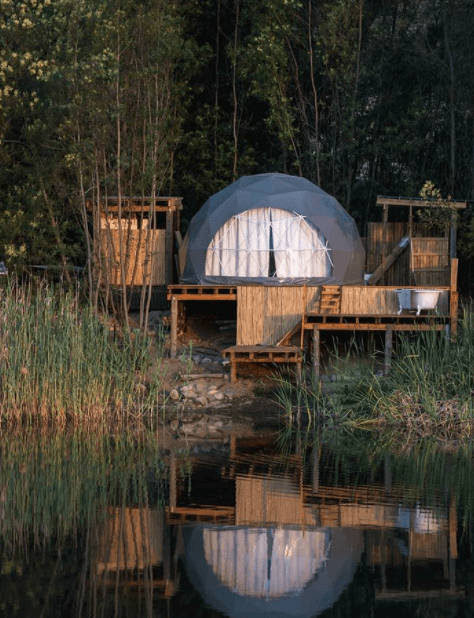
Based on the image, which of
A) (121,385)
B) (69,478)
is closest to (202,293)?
A: (121,385)

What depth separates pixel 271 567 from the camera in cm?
885

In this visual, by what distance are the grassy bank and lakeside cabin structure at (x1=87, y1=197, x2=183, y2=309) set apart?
539 cm

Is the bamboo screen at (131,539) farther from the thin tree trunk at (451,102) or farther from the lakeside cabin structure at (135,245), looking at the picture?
the thin tree trunk at (451,102)

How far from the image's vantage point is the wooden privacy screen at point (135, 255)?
2052 cm

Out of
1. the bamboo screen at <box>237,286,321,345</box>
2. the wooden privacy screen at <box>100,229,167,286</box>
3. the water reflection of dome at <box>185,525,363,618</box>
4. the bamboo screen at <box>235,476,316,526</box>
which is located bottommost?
the water reflection of dome at <box>185,525,363,618</box>

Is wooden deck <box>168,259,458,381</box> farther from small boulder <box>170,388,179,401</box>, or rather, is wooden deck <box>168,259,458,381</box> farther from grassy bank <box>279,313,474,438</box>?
grassy bank <box>279,313,474,438</box>

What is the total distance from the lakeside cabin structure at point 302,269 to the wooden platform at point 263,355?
4 centimetres

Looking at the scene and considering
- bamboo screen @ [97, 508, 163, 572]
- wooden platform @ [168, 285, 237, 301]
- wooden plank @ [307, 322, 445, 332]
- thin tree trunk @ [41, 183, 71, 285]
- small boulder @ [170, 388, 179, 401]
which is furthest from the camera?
thin tree trunk @ [41, 183, 71, 285]

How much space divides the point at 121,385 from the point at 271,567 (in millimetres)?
6892

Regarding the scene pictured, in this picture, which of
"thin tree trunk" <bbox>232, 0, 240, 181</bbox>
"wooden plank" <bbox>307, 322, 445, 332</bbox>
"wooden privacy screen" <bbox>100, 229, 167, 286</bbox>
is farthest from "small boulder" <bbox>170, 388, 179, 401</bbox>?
"thin tree trunk" <bbox>232, 0, 240, 181</bbox>

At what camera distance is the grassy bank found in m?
14.6

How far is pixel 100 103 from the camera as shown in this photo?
1984cm

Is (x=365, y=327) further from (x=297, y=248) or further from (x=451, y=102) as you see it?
(x=451, y=102)

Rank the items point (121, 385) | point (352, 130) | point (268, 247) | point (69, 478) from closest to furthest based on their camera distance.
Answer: point (69, 478) → point (121, 385) → point (268, 247) → point (352, 130)
